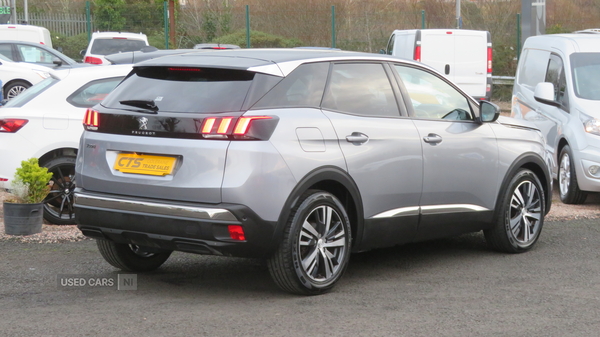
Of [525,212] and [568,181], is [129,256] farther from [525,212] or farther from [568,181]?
[568,181]

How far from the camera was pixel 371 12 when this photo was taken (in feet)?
105

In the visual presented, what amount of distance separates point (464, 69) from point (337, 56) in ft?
46.4

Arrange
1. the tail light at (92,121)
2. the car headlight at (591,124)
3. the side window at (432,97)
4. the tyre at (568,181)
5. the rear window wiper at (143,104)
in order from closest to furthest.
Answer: the rear window wiper at (143,104), the tail light at (92,121), the side window at (432,97), the car headlight at (591,124), the tyre at (568,181)

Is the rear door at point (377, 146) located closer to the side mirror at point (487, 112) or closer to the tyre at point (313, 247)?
the tyre at point (313, 247)

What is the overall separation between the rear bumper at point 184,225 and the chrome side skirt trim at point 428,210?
1122 mm

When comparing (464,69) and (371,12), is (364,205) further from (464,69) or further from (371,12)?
(371,12)

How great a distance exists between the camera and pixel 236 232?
17.3ft

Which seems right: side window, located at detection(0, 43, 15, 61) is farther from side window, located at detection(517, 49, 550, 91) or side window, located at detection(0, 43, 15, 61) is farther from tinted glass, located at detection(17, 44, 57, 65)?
side window, located at detection(517, 49, 550, 91)

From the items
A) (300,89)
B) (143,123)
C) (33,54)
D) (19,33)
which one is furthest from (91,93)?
(19,33)

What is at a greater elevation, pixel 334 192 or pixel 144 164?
pixel 144 164

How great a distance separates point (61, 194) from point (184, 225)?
3.77 meters

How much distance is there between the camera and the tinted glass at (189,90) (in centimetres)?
547

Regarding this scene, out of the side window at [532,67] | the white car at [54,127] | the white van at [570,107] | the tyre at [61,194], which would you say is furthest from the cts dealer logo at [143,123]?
the side window at [532,67]

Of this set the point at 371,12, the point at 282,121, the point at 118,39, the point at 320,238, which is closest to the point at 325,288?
the point at 320,238
